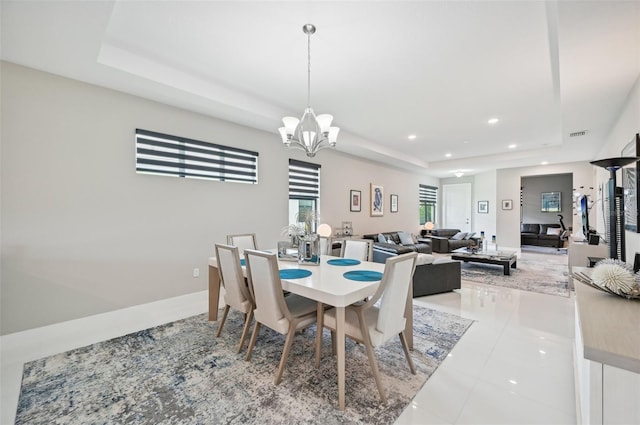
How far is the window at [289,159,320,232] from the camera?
534 cm

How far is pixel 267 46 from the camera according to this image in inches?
103

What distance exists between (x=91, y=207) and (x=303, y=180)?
11.2 ft

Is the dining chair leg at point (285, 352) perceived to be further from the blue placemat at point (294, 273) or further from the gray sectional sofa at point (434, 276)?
the gray sectional sofa at point (434, 276)

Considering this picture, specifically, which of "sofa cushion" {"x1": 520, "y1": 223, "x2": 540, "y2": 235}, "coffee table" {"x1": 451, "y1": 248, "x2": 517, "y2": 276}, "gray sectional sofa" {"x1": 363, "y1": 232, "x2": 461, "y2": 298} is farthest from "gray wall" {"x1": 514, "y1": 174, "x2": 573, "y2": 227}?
"gray sectional sofa" {"x1": 363, "y1": 232, "x2": 461, "y2": 298}

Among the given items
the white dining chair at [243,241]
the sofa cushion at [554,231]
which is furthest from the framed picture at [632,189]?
the sofa cushion at [554,231]

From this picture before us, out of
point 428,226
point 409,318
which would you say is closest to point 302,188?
point 409,318

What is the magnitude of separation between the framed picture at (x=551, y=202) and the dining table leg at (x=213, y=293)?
12552mm

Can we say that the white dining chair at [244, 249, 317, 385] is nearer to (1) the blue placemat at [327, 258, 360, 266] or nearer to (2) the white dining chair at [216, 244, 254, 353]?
(2) the white dining chair at [216, 244, 254, 353]

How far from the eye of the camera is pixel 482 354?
251cm

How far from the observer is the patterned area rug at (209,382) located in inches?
70.6

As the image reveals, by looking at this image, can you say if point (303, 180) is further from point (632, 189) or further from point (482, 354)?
point (632, 189)

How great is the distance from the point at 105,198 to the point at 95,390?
6.67 feet

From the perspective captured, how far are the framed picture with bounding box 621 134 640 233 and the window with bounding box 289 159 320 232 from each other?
4249 mm

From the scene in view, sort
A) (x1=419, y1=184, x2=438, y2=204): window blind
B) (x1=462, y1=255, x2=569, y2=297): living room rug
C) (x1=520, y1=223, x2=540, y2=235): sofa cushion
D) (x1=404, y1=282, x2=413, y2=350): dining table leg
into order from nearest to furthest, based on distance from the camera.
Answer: (x1=404, y1=282, x2=413, y2=350): dining table leg < (x1=462, y1=255, x2=569, y2=297): living room rug < (x1=419, y1=184, x2=438, y2=204): window blind < (x1=520, y1=223, x2=540, y2=235): sofa cushion
